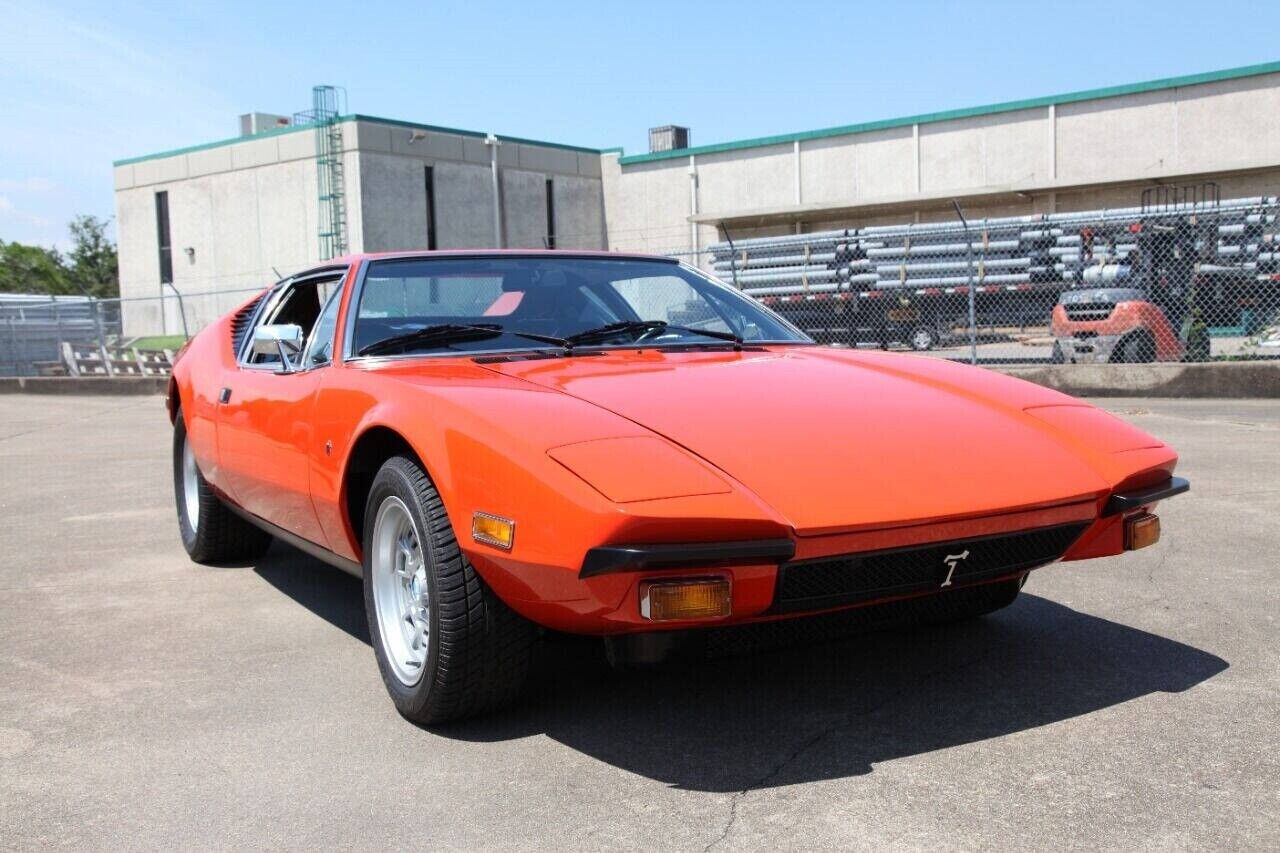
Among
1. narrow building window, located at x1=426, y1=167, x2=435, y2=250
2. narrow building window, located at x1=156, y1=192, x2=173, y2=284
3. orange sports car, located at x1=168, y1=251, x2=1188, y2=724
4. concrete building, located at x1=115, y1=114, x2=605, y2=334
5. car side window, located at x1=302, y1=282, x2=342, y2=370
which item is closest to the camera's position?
orange sports car, located at x1=168, y1=251, x2=1188, y2=724

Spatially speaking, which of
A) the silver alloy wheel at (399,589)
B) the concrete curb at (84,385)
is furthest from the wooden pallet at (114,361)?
the silver alloy wheel at (399,589)

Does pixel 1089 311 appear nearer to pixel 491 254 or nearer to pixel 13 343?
pixel 491 254

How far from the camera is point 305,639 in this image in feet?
13.4

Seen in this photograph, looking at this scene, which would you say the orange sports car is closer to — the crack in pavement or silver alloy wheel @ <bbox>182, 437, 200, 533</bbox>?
the crack in pavement

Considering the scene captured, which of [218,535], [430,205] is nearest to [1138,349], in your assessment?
[218,535]

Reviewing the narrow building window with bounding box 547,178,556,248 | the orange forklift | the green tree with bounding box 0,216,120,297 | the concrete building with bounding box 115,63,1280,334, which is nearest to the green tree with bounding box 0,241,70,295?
the green tree with bounding box 0,216,120,297

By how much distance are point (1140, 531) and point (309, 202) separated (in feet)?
123

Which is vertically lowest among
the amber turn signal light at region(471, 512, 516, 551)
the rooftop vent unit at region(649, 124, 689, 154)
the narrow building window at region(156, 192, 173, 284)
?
the amber turn signal light at region(471, 512, 516, 551)

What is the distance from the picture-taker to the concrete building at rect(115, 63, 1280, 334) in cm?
2981

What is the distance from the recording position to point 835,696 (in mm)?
3246

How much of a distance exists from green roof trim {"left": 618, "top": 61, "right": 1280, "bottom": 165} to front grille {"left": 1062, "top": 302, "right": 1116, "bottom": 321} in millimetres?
19521

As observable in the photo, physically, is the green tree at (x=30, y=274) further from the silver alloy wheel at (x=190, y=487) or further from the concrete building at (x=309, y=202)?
the silver alloy wheel at (x=190, y=487)

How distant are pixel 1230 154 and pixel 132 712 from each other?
31024 millimetres

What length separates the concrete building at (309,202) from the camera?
37.2m
